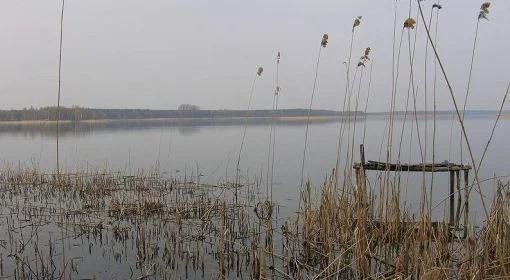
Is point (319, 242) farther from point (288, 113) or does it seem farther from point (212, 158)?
point (288, 113)

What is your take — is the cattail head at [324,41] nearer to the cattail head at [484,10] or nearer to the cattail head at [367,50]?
the cattail head at [367,50]

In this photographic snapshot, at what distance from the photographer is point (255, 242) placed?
6.05 meters

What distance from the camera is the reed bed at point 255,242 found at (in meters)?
4.29

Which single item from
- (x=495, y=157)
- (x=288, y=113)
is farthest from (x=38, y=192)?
(x=288, y=113)

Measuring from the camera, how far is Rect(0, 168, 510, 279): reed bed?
4.29 m

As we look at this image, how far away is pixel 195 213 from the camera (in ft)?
28.0

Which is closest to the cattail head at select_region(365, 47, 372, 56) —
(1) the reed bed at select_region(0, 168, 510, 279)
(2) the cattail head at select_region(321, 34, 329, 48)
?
(2) the cattail head at select_region(321, 34, 329, 48)

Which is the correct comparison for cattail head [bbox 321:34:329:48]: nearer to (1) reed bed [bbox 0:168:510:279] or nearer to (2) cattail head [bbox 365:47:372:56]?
(2) cattail head [bbox 365:47:372:56]

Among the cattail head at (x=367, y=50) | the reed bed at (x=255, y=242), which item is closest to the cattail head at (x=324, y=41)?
the cattail head at (x=367, y=50)

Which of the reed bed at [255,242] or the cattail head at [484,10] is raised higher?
the cattail head at [484,10]

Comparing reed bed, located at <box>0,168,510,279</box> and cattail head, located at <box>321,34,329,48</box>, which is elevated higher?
cattail head, located at <box>321,34,329,48</box>

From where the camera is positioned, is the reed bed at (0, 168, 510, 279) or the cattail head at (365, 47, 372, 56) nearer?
the reed bed at (0, 168, 510, 279)

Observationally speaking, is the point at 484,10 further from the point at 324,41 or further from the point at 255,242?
the point at 255,242

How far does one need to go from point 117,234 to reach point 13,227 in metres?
2.11
